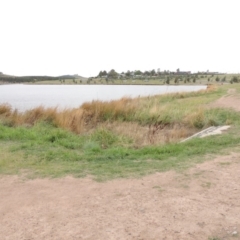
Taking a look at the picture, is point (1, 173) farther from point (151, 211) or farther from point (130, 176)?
point (151, 211)

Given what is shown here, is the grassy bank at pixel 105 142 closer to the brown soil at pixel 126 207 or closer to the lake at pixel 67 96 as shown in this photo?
the brown soil at pixel 126 207

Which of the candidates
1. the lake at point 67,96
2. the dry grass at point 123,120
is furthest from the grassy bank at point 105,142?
the lake at point 67,96

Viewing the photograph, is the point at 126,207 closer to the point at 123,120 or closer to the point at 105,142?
the point at 105,142

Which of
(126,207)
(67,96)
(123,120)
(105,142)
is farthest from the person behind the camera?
(67,96)

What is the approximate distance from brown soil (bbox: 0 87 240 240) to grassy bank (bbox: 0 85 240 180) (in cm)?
55

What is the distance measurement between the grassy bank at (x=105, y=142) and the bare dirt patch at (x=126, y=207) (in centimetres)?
54

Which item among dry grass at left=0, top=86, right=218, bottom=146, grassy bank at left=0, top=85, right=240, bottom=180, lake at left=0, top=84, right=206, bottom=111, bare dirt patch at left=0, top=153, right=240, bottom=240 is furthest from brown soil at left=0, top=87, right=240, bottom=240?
lake at left=0, top=84, right=206, bottom=111

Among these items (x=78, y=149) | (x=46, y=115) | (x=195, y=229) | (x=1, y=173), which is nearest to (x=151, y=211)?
(x=195, y=229)

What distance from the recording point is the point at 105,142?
30.0 feet

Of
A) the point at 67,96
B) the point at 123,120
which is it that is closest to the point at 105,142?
the point at 123,120

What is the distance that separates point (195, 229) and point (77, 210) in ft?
4.48

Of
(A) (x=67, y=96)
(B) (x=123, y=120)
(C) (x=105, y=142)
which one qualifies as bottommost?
(A) (x=67, y=96)

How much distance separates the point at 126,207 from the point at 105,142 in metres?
5.49

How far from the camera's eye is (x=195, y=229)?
3109mm
